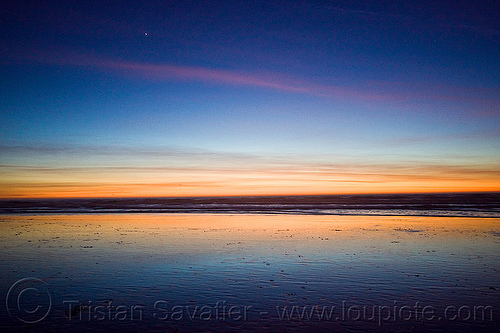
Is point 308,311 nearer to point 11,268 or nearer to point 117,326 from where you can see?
point 117,326

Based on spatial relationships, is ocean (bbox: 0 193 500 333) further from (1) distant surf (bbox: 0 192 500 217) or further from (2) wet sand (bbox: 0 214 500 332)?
(1) distant surf (bbox: 0 192 500 217)

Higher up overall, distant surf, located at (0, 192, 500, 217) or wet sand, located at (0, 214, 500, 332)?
distant surf, located at (0, 192, 500, 217)

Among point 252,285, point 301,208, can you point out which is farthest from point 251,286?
point 301,208

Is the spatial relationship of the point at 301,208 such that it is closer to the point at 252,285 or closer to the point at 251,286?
the point at 252,285

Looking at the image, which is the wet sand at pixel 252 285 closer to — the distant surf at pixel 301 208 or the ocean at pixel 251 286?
the ocean at pixel 251 286

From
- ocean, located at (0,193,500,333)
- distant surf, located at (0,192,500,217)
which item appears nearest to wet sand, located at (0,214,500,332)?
ocean, located at (0,193,500,333)

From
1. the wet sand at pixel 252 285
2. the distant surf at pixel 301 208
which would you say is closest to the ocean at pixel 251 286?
the wet sand at pixel 252 285

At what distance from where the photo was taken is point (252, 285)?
34.9 feet

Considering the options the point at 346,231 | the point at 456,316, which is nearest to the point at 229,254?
the point at 456,316

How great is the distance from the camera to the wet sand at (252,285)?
7949 millimetres

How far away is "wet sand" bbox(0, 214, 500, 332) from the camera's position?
795 cm

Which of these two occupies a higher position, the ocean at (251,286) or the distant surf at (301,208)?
the distant surf at (301,208)

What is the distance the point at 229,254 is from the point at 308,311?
724 cm

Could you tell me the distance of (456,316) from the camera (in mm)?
8188
